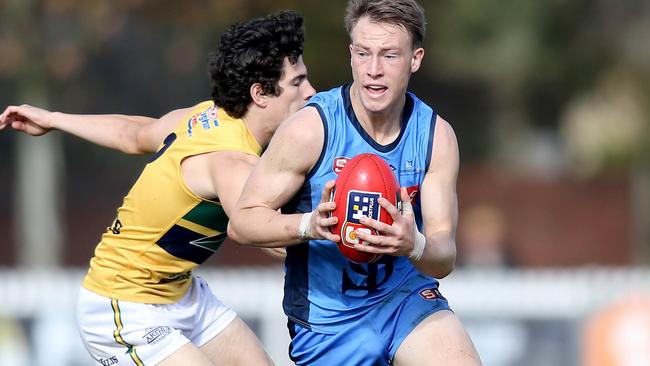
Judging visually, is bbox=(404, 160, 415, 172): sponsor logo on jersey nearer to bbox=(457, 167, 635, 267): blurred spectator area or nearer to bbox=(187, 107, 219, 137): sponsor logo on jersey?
bbox=(187, 107, 219, 137): sponsor logo on jersey

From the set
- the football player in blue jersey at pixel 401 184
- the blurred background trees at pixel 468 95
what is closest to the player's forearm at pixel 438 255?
the football player in blue jersey at pixel 401 184

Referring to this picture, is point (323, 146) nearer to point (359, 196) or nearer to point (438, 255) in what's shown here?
point (359, 196)

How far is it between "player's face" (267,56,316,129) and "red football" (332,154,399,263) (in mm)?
1104

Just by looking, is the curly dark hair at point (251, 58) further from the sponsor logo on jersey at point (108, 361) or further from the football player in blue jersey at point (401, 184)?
the sponsor logo on jersey at point (108, 361)

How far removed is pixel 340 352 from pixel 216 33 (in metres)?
14.3

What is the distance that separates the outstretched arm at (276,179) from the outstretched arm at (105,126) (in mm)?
1132

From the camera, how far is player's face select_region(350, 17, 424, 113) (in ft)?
16.7

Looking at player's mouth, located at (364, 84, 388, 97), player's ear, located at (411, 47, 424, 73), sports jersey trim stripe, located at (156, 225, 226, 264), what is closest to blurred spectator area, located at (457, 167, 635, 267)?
sports jersey trim stripe, located at (156, 225, 226, 264)

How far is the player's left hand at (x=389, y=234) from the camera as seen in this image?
4660 mm

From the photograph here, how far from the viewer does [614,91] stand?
22062mm

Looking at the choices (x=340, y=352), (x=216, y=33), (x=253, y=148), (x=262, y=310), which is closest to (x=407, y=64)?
(x=253, y=148)

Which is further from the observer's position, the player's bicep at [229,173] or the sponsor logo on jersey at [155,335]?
the sponsor logo on jersey at [155,335]

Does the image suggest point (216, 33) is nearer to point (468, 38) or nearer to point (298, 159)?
point (468, 38)

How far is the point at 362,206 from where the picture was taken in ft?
15.4
